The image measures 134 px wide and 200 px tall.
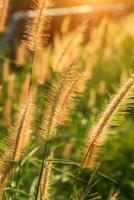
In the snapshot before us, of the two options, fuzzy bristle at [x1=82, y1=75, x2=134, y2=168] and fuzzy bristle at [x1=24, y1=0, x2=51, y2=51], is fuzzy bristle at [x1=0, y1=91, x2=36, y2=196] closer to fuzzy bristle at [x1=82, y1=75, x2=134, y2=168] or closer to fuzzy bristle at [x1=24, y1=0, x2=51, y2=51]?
fuzzy bristle at [x1=82, y1=75, x2=134, y2=168]

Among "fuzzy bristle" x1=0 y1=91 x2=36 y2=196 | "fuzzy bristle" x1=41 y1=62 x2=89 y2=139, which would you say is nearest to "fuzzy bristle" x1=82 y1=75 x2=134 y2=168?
"fuzzy bristle" x1=41 y1=62 x2=89 y2=139

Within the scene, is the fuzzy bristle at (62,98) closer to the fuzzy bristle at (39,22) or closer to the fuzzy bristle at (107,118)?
the fuzzy bristle at (107,118)

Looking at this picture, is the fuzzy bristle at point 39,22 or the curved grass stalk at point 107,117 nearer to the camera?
the curved grass stalk at point 107,117

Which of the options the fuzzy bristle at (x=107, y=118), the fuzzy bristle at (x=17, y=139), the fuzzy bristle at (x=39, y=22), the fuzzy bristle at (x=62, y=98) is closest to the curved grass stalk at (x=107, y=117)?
the fuzzy bristle at (x=107, y=118)

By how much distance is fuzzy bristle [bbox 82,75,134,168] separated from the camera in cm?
220

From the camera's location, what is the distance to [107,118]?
7.44 feet

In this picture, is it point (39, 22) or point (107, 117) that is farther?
point (39, 22)

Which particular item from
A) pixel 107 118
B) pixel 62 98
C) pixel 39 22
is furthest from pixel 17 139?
pixel 39 22

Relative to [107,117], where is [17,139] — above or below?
below

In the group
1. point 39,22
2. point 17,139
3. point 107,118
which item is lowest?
point 17,139

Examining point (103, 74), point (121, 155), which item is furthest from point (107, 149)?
point (103, 74)

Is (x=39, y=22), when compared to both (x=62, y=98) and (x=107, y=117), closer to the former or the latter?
(x=62, y=98)

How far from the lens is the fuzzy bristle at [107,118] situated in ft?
7.22

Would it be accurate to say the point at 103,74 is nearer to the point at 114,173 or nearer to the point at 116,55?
the point at 116,55
